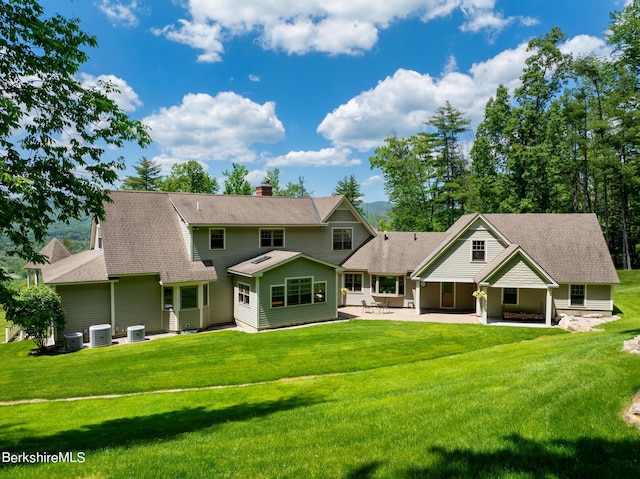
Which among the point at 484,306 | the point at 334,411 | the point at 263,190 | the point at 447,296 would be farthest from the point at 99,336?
the point at 447,296

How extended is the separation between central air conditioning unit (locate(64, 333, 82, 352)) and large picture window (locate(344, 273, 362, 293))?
1582 cm

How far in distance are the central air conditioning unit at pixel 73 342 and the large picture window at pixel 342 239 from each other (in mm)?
15859

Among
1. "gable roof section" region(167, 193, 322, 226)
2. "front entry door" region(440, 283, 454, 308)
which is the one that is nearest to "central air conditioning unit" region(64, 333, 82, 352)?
"gable roof section" region(167, 193, 322, 226)

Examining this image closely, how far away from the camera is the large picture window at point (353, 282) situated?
26.4 metres

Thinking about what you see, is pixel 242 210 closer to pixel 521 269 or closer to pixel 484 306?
pixel 484 306

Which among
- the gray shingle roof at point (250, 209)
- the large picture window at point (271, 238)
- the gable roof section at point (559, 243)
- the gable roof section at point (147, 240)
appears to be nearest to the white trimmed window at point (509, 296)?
the gable roof section at point (559, 243)

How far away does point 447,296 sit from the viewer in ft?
81.0

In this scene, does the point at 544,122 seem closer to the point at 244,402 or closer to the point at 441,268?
the point at 441,268

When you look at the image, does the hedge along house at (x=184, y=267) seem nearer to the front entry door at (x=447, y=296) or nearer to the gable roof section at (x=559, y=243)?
the front entry door at (x=447, y=296)

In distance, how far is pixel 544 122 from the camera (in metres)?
31.9

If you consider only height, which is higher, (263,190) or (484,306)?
(263,190)

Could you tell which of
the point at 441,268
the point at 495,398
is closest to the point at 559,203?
the point at 441,268

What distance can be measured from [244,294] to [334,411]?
14074 mm

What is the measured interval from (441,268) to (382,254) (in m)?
4.38
